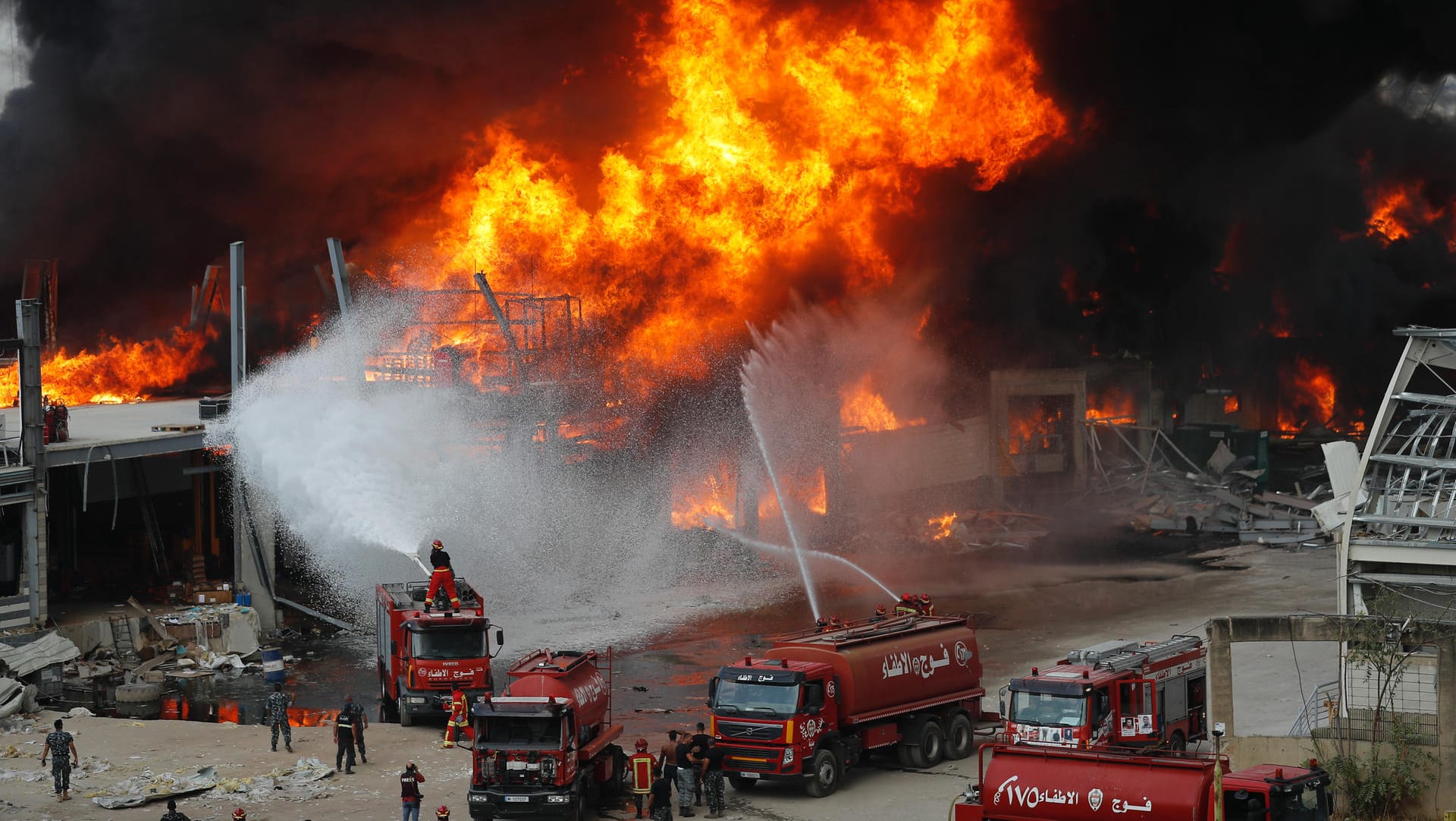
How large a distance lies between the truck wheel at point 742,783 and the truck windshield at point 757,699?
1.19 meters

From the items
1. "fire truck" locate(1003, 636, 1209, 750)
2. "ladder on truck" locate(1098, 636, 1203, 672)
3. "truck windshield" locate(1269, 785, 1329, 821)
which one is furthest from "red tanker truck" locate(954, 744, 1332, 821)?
"ladder on truck" locate(1098, 636, 1203, 672)

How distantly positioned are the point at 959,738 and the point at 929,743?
0.87 m

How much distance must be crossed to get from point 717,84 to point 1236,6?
24891mm

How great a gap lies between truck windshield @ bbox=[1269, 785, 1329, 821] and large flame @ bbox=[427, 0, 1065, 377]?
122 feet

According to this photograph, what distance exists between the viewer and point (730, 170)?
53969mm

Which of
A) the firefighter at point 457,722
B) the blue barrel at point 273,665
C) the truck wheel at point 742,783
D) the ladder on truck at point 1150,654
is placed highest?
the ladder on truck at point 1150,654

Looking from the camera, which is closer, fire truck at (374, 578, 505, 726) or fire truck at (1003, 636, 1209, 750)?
fire truck at (1003, 636, 1209, 750)

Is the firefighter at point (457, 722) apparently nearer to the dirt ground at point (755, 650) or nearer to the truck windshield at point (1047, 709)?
the dirt ground at point (755, 650)

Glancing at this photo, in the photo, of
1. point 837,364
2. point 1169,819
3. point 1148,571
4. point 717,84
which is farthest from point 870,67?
point 1169,819

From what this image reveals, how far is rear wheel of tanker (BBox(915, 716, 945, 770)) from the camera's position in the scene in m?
22.7

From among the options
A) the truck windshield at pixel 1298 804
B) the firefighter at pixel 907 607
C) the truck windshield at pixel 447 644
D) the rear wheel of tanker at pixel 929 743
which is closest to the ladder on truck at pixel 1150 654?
the rear wheel of tanker at pixel 929 743

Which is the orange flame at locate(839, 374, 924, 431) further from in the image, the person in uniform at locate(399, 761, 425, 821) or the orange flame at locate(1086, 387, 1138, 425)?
the person in uniform at locate(399, 761, 425, 821)

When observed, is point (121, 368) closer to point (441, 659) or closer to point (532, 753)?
point (441, 659)

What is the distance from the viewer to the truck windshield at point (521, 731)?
1992cm
